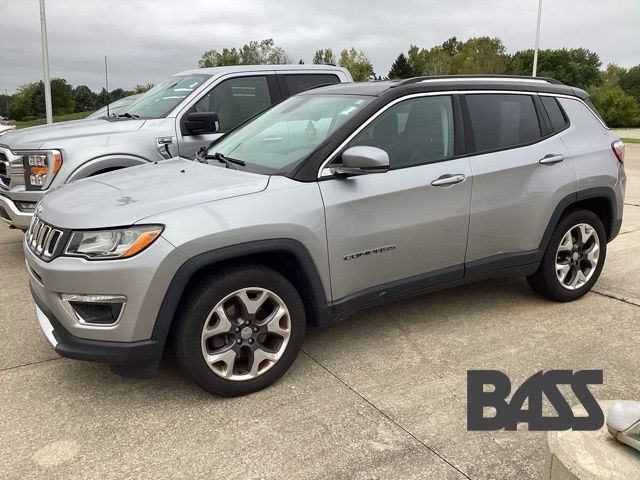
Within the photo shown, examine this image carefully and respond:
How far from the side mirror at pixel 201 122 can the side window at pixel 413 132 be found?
8.40 ft

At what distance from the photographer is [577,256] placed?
15.5ft

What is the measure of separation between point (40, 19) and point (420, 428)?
643 inches

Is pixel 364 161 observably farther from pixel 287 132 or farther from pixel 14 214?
pixel 14 214

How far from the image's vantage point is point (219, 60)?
4384 cm

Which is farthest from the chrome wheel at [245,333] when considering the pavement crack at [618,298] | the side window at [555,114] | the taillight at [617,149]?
the taillight at [617,149]

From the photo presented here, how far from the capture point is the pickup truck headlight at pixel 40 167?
5473 millimetres

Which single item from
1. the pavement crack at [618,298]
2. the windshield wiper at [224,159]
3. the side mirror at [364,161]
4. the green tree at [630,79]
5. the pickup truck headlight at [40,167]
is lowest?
the pavement crack at [618,298]

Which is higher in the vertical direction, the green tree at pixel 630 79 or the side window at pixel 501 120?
the green tree at pixel 630 79

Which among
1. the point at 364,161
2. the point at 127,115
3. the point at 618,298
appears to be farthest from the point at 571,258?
the point at 127,115

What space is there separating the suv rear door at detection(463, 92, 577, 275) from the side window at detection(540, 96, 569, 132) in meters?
0.05

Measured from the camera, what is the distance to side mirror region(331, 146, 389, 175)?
333 centimetres

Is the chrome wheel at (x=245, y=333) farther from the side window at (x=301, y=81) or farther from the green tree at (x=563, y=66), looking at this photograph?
the green tree at (x=563, y=66)

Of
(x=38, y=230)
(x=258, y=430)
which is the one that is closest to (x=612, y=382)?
(x=258, y=430)

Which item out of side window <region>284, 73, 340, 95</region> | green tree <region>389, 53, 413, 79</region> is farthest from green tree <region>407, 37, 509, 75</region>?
side window <region>284, 73, 340, 95</region>
